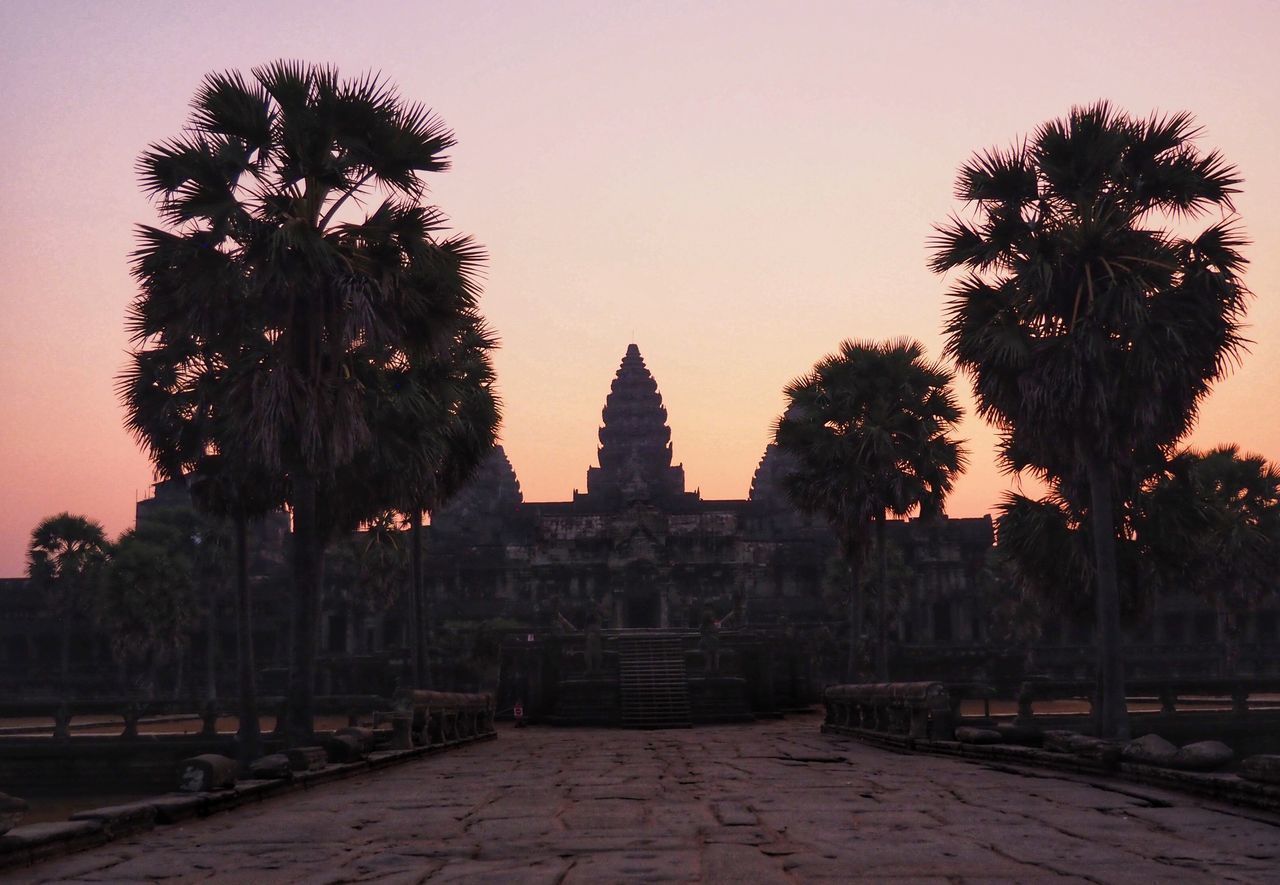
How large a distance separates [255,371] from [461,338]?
10516mm

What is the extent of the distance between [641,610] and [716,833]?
65340 millimetres

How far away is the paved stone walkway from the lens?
838 centimetres

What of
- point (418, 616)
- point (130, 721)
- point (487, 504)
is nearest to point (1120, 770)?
point (418, 616)

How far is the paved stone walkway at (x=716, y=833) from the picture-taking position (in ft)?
27.5

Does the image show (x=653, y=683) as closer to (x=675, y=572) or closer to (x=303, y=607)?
(x=303, y=607)

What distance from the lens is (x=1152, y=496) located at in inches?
1106

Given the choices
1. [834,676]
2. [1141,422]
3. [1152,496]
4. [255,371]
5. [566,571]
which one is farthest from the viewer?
[566,571]

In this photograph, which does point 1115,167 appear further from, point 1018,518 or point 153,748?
point 153,748

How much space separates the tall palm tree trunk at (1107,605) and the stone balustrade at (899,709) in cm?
398

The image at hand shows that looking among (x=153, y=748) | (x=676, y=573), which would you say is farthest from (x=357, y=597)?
(x=153, y=748)

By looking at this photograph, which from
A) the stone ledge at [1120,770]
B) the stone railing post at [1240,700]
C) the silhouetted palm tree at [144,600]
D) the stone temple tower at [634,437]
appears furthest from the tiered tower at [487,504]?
the stone ledge at [1120,770]

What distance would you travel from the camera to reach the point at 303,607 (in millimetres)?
21125

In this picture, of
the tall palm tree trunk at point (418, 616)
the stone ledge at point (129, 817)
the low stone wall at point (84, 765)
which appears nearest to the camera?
the stone ledge at point (129, 817)

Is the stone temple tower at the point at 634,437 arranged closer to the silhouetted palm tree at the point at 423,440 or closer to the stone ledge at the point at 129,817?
the silhouetted palm tree at the point at 423,440
